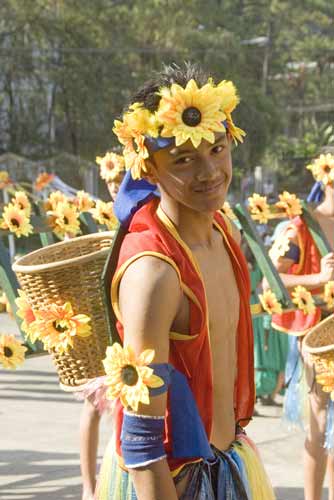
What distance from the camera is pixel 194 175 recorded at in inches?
99.2

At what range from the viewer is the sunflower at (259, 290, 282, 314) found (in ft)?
16.5

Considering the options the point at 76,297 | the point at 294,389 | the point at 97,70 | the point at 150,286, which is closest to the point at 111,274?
the point at 150,286

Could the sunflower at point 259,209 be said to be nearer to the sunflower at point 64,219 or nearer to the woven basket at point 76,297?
the sunflower at point 64,219

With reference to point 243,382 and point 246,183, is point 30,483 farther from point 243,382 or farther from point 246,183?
point 246,183

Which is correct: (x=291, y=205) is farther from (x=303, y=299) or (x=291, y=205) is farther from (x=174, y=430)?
(x=174, y=430)

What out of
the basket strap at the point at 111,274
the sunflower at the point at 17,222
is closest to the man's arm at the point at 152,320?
the basket strap at the point at 111,274

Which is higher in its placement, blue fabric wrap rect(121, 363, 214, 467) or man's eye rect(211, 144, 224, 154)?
man's eye rect(211, 144, 224, 154)

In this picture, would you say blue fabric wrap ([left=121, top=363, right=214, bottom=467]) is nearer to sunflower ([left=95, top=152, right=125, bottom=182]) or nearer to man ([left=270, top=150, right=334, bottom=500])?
man ([left=270, top=150, right=334, bottom=500])

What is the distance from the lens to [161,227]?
2551 millimetres

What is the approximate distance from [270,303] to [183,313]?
2.65 metres

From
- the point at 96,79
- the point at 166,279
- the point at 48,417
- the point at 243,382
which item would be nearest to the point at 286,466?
the point at 48,417

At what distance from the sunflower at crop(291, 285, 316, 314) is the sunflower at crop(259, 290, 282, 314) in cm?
9

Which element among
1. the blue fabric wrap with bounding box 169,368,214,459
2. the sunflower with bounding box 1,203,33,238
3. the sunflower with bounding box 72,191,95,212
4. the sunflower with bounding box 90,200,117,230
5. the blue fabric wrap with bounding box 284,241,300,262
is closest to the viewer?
the blue fabric wrap with bounding box 169,368,214,459

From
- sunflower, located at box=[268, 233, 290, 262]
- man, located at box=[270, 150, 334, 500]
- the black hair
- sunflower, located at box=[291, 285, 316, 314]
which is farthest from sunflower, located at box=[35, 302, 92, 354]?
sunflower, located at box=[268, 233, 290, 262]
